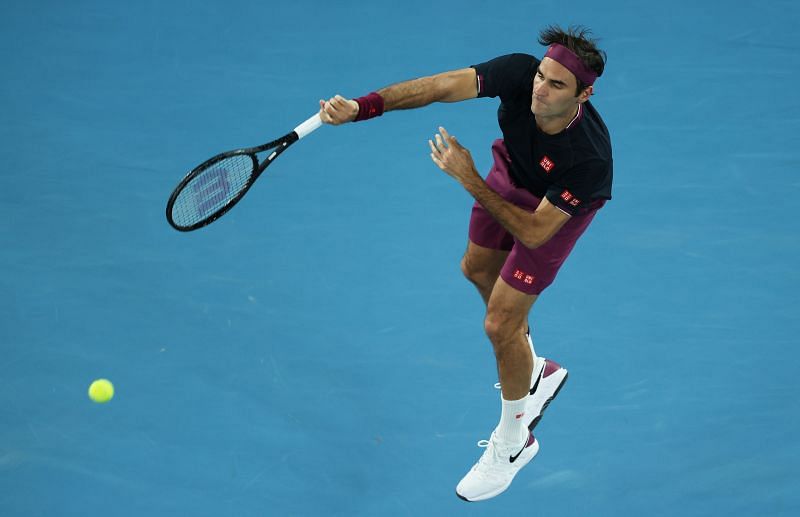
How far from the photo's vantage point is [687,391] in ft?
21.3

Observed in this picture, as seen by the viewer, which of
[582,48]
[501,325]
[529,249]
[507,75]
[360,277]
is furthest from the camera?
[360,277]

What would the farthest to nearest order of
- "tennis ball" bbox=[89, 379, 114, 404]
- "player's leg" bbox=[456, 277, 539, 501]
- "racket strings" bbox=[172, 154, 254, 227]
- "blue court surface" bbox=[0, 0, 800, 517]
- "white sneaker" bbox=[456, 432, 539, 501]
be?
1. "tennis ball" bbox=[89, 379, 114, 404]
2. "blue court surface" bbox=[0, 0, 800, 517]
3. "white sneaker" bbox=[456, 432, 539, 501]
4. "player's leg" bbox=[456, 277, 539, 501]
5. "racket strings" bbox=[172, 154, 254, 227]

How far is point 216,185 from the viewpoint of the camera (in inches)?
→ 212

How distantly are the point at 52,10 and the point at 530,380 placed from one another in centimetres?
573

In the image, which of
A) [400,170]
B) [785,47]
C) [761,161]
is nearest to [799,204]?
[761,161]

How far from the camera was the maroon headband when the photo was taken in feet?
16.8

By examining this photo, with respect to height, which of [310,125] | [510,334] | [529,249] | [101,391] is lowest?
[101,391]

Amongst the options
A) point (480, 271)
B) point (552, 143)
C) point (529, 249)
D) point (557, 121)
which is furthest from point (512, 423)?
point (557, 121)

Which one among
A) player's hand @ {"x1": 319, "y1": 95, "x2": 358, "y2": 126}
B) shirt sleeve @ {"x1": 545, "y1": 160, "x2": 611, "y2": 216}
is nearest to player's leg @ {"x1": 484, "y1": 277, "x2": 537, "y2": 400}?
shirt sleeve @ {"x1": 545, "y1": 160, "x2": 611, "y2": 216}

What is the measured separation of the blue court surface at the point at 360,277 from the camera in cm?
608

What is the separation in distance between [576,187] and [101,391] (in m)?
2.78

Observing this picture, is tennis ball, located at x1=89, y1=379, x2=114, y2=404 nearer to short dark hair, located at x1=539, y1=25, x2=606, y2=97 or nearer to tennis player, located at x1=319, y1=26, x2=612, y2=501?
tennis player, located at x1=319, y1=26, x2=612, y2=501

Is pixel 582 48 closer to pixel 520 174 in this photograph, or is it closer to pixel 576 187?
pixel 576 187

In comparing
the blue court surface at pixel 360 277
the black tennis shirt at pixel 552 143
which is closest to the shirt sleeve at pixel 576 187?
the black tennis shirt at pixel 552 143
